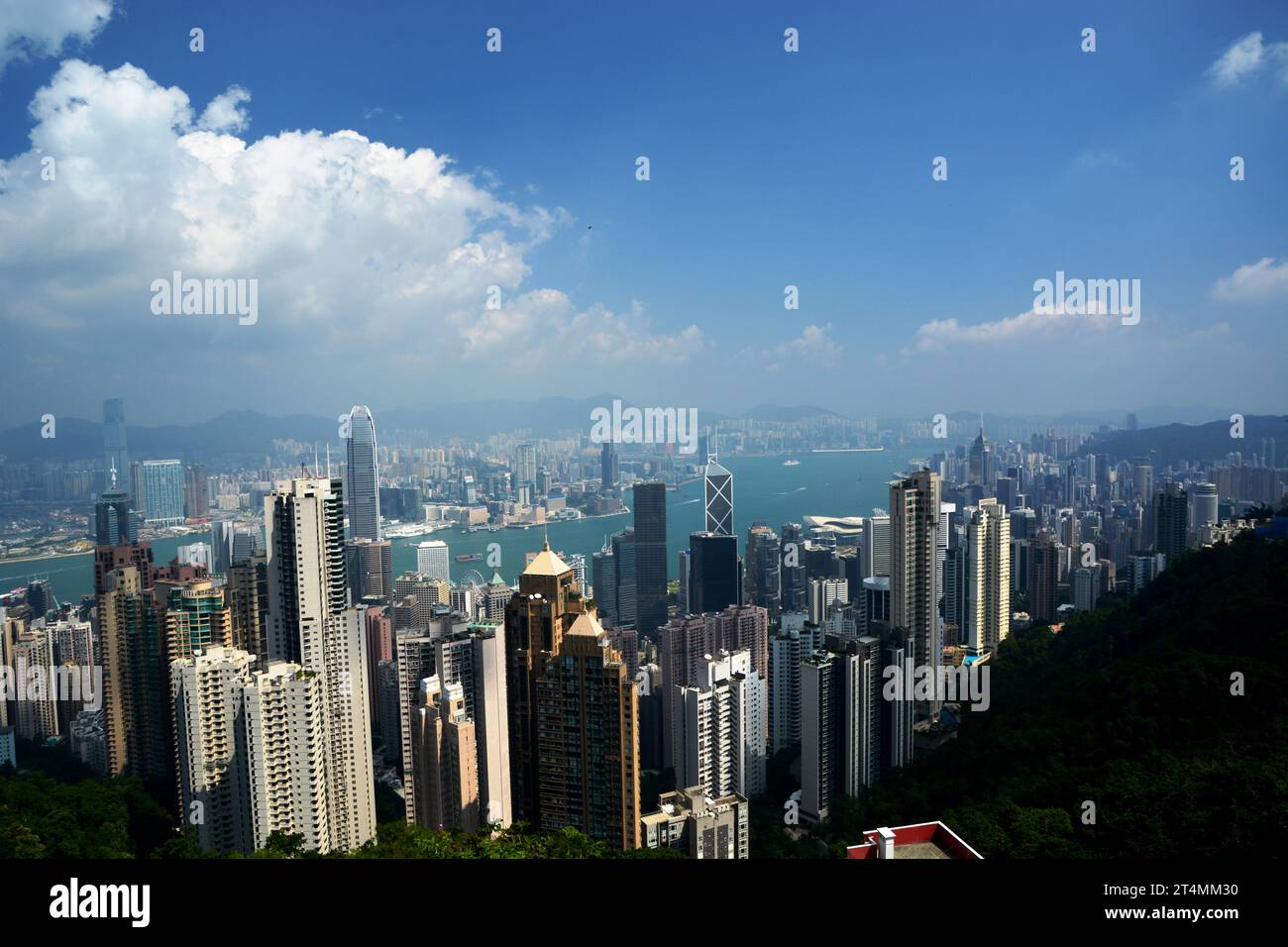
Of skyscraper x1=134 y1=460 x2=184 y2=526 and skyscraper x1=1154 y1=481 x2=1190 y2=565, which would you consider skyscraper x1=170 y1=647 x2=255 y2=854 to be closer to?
skyscraper x1=134 y1=460 x2=184 y2=526

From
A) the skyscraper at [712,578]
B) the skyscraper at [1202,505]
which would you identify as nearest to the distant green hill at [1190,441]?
the skyscraper at [1202,505]

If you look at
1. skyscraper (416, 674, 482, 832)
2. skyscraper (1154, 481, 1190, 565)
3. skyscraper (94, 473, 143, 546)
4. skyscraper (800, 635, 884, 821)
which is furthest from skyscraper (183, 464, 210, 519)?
skyscraper (1154, 481, 1190, 565)

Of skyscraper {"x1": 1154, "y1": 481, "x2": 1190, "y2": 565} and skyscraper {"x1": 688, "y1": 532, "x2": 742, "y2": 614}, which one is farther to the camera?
skyscraper {"x1": 688, "y1": 532, "x2": 742, "y2": 614}

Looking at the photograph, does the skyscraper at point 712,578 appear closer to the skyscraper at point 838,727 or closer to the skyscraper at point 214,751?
the skyscraper at point 838,727

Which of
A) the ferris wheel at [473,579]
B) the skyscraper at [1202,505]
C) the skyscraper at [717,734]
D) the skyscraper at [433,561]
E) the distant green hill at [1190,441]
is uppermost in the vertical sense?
the distant green hill at [1190,441]

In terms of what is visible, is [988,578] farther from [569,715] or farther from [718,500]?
[569,715]

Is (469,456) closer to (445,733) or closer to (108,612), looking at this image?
(445,733)

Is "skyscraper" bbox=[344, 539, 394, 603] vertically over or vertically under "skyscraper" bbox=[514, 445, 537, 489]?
under
